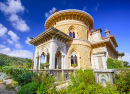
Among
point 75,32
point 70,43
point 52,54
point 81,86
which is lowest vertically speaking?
point 81,86

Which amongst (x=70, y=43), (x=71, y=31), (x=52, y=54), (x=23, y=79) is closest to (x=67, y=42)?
(x=70, y=43)

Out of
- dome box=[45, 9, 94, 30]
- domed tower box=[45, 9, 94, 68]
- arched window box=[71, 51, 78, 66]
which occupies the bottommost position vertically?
arched window box=[71, 51, 78, 66]

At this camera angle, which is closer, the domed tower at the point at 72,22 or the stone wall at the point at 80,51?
the stone wall at the point at 80,51

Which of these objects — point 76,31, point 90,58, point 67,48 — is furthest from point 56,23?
point 90,58

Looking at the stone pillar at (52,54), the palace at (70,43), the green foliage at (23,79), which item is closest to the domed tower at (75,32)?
the palace at (70,43)

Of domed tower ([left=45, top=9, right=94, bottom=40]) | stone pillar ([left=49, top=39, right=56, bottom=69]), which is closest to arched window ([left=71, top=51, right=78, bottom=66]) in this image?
domed tower ([left=45, top=9, right=94, bottom=40])

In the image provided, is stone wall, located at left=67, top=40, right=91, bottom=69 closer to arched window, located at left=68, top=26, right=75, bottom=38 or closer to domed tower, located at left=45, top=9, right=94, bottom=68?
domed tower, located at left=45, top=9, right=94, bottom=68

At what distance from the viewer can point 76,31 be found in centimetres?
1159

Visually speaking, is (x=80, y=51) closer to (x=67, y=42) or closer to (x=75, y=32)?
(x=67, y=42)

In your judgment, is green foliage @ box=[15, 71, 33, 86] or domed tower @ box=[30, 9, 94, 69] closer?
green foliage @ box=[15, 71, 33, 86]

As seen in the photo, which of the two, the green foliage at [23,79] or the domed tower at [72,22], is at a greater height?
the domed tower at [72,22]

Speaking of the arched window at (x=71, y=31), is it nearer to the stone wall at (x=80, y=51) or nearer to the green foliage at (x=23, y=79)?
Answer: the stone wall at (x=80, y=51)

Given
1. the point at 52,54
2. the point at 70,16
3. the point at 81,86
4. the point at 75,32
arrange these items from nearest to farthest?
the point at 81,86, the point at 52,54, the point at 75,32, the point at 70,16

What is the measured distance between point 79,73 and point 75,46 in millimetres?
6280
